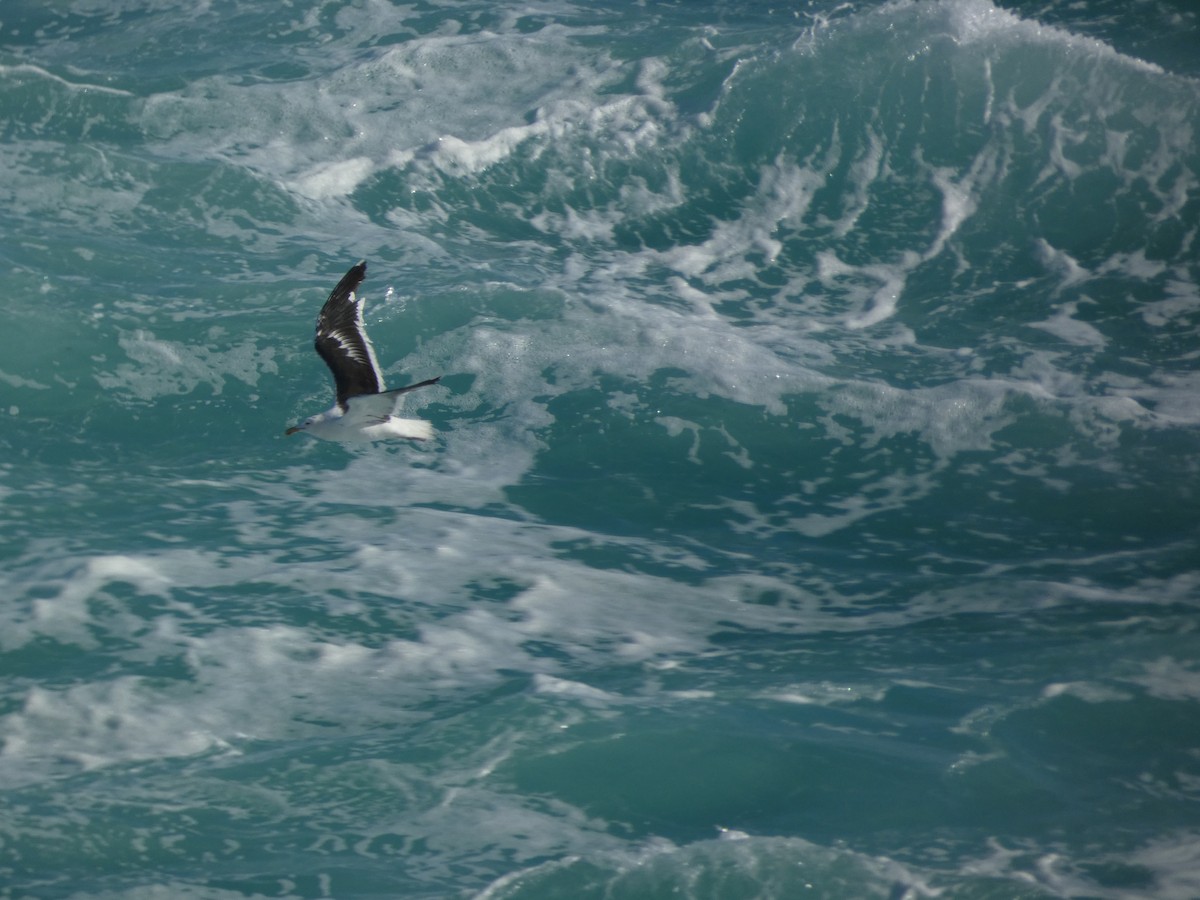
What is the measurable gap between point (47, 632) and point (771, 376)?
5731mm

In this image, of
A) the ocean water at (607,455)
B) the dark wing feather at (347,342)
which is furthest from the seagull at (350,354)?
the ocean water at (607,455)

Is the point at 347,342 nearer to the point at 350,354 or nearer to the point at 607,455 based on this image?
the point at 350,354

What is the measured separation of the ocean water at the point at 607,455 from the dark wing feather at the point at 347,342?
1233 millimetres

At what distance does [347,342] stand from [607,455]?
2.92m

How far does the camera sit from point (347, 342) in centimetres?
748

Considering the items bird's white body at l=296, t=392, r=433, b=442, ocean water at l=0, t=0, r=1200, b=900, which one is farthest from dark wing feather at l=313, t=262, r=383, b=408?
ocean water at l=0, t=0, r=1200, b=900

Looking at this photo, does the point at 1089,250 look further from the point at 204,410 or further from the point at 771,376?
the point at 204,410

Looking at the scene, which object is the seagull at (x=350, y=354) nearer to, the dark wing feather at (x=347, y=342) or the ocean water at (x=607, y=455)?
the dark wing feather at (x=347, y=342)

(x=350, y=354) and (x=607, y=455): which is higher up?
(x=350, y=354)

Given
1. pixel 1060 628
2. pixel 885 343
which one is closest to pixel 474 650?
pixel 1060 628

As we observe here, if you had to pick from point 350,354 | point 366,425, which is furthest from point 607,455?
point 350,354

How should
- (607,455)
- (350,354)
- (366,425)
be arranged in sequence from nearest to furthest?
1. (350,354)
2. (366,425)
3. (607,455)

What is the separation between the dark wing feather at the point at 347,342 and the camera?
292 inches

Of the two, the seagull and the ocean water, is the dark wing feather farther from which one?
the ocean water
